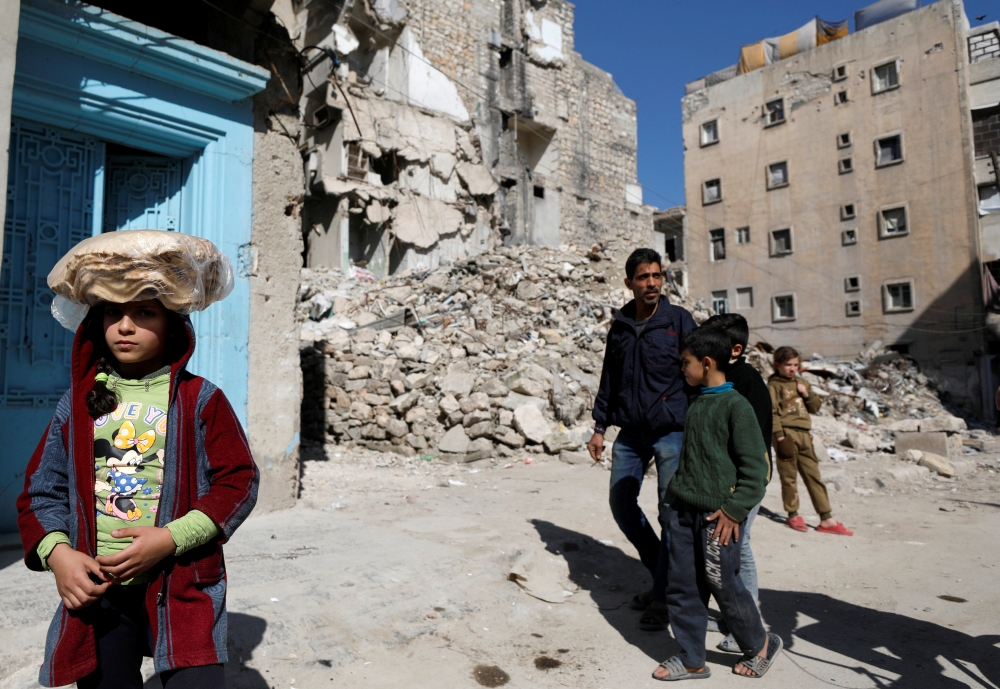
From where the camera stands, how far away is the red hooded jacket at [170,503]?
146cm

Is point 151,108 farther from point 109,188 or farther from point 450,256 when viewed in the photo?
point 450,256

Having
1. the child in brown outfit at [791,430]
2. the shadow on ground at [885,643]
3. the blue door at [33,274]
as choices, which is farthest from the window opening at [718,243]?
the blue door at [33,274]

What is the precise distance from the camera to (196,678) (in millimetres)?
1470

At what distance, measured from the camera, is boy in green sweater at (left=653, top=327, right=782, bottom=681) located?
2.50 meters

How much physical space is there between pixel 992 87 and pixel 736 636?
25.5 metres

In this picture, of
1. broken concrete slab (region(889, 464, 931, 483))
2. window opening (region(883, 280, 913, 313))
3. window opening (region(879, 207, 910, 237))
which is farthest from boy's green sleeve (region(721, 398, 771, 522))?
window opening (region(879, 207, 910, 237))

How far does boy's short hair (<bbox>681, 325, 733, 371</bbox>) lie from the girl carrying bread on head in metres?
1.86

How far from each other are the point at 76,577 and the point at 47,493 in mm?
258

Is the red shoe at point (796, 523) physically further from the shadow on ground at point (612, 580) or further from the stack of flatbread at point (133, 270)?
the stack of flatbread at point (133, 270)

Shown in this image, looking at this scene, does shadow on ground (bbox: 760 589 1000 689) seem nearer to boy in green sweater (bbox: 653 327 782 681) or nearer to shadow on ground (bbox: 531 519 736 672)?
boy in green sweater (bbox: 653 327 782 681)

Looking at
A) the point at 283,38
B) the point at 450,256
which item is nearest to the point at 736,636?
the point at 283,38

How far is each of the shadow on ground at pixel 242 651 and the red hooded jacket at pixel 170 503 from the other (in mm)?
1012

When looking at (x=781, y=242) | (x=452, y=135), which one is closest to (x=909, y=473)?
(x=452, y=135)

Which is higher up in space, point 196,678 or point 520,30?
point 520,30
